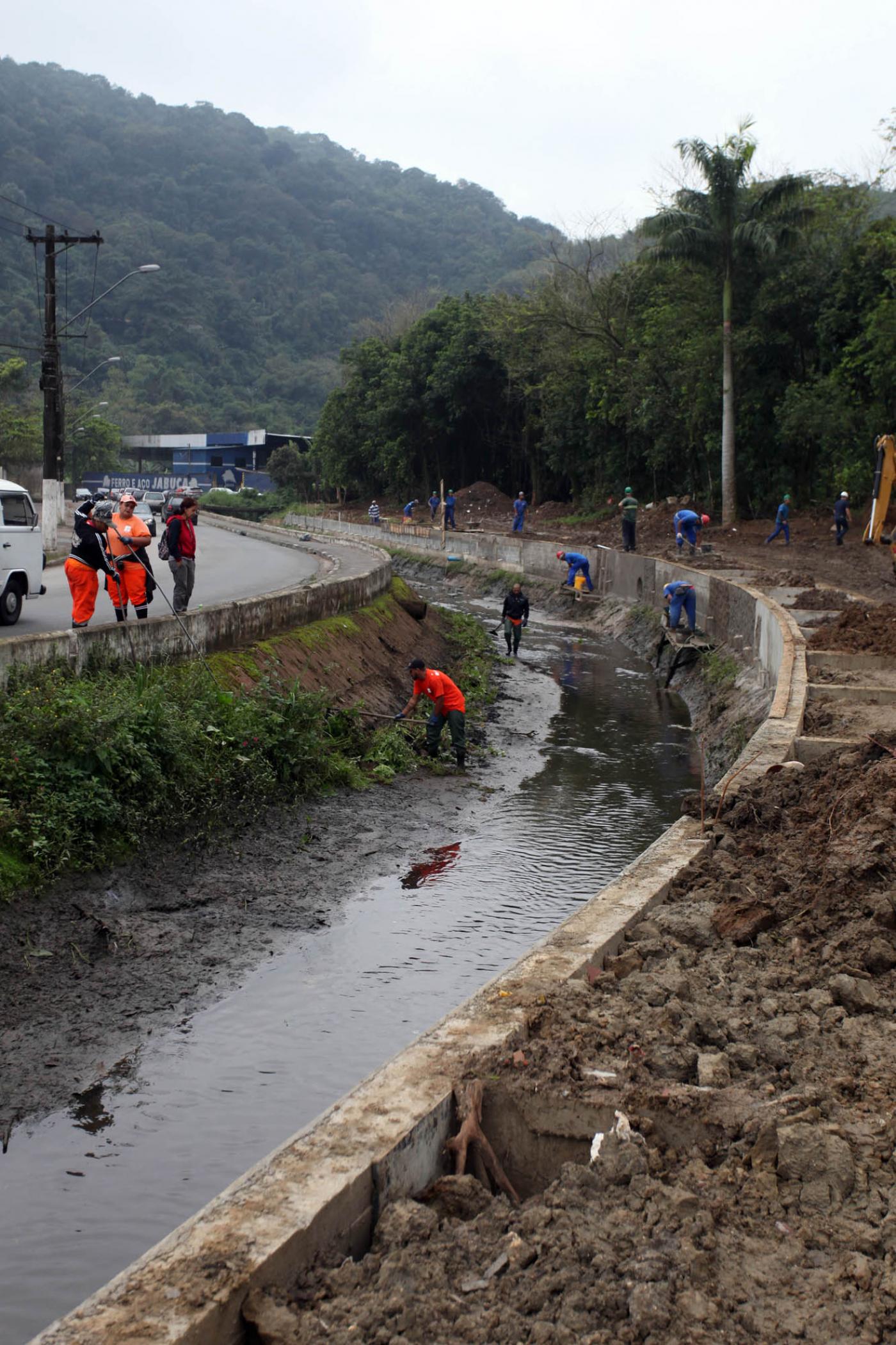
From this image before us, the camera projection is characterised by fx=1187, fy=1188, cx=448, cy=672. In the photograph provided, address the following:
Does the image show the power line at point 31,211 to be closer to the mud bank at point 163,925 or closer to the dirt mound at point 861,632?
the dirt mound at point 861,632

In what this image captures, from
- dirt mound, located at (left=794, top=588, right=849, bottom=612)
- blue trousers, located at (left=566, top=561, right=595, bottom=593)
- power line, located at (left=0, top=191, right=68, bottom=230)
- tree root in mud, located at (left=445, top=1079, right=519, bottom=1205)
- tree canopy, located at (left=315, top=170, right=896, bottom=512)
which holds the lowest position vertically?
tree root in mud, located at (left=445, top=1079, right=519, bottom=1205)

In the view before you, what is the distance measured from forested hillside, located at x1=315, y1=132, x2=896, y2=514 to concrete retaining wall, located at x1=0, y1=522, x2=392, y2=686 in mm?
19921

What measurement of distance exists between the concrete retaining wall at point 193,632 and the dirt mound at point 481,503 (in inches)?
1315

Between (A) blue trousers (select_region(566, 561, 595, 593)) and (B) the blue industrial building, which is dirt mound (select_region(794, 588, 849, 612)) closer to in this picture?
(A) blue trousers (select_region(566, 561, 595, 593))

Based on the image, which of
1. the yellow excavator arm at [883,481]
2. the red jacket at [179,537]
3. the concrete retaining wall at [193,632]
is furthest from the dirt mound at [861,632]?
the red jacket at [179,537]

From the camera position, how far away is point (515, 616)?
25.0 m

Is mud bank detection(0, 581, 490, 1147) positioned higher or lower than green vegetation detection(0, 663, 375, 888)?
lower

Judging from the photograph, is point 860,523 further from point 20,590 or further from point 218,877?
point 218,877

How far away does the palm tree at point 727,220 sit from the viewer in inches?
1389

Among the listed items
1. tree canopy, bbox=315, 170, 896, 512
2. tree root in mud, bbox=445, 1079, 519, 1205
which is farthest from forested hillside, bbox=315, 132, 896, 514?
tree root in mud, bbox=445, 1079, 519, 1205

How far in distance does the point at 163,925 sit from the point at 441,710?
21.2 ft

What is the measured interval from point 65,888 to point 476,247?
586 feet

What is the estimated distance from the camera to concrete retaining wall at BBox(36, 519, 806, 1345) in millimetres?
3506

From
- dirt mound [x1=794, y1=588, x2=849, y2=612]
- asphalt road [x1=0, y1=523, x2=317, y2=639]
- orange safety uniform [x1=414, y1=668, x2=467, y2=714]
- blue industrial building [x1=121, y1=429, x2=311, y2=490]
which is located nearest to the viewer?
orange safety uniform [x1=414, y1=668, x2=467, y2=714]
